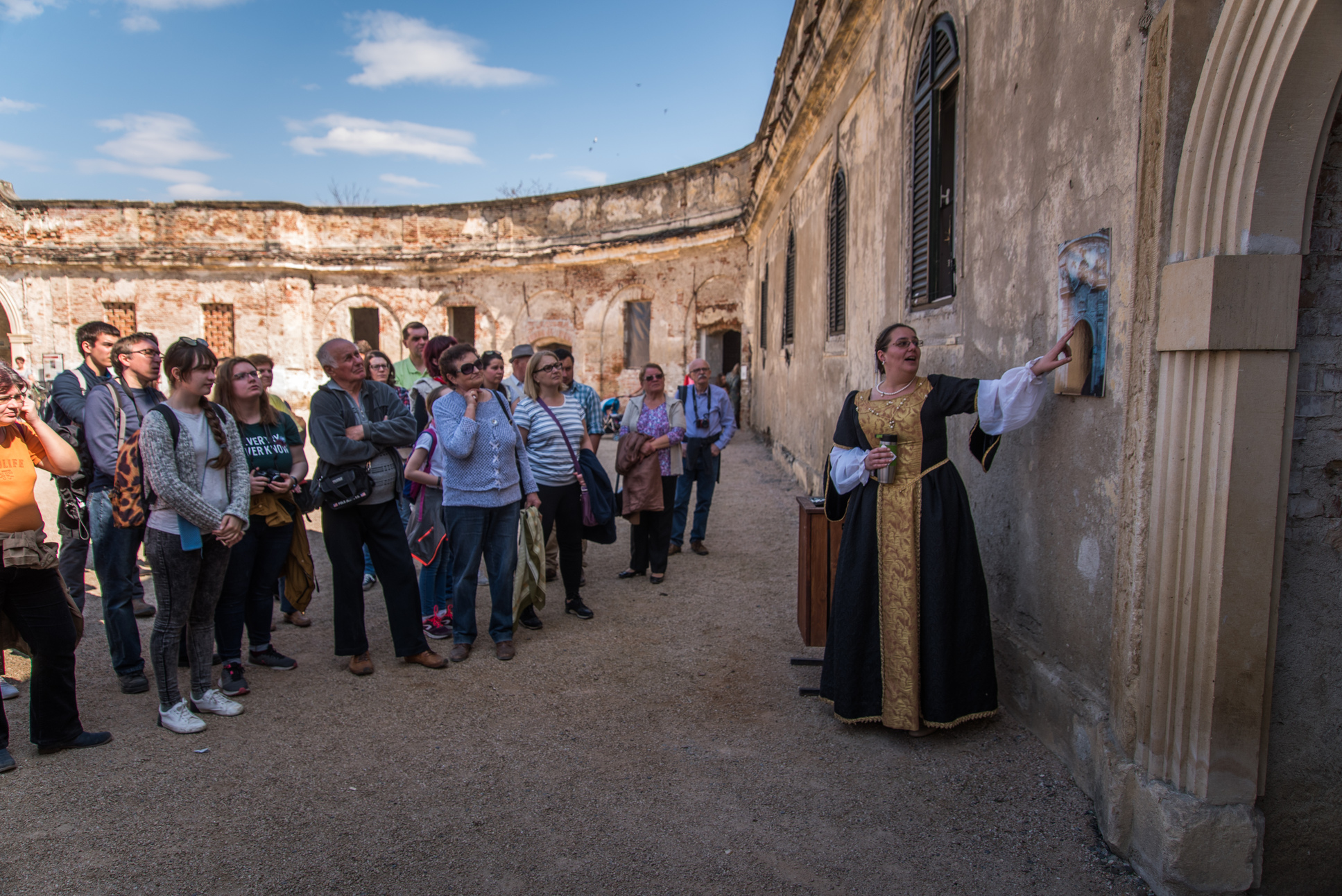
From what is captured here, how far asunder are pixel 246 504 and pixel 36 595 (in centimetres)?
85

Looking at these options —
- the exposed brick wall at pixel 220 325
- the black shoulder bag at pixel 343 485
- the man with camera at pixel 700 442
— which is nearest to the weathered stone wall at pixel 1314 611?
the black shoulder bag at pixel 343 485

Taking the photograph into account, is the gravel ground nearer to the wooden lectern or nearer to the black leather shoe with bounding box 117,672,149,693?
the black leather shoe with bounding box 117,672,149,693

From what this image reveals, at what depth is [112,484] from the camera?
4.37 meters

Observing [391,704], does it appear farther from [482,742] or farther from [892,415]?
[892,415]

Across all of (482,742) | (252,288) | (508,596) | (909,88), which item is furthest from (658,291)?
(482,742)

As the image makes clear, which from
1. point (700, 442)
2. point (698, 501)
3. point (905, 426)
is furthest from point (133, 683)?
point (700, 442)

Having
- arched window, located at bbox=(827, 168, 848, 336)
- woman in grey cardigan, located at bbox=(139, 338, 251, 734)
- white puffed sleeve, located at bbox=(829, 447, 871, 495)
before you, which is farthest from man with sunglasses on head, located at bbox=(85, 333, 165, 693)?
arched window, located at bbox=(827, 168, 848, 336)

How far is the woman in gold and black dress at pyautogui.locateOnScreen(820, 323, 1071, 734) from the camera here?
3369 mm

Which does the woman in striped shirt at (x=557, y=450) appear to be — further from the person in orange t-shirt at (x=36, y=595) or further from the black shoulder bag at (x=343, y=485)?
the person in orange t-shirt at (x=36, y=595)

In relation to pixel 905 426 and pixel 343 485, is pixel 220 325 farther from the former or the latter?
pixel 905 426

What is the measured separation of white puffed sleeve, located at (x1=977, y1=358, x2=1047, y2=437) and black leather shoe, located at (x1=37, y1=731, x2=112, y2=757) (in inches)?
156

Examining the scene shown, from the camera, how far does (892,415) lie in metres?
3.47

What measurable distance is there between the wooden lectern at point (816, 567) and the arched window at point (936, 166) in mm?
1742

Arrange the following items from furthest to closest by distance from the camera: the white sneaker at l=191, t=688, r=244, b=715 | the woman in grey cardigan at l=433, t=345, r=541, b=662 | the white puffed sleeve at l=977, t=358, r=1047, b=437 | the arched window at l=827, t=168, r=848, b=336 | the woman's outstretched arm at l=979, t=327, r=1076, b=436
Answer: the arched window at l=827, t=168, r=848, b=336 < the woman in grey cardigan at l=433, t=345, r=541, b=662 < the white sneaker at l=191, t=688, r=244, b=715 < the white puffed sleeve at l=977, t=358, r=1047, b=437 < the woman's outstretched arm at l=979, t=327, r=1076, b=436
